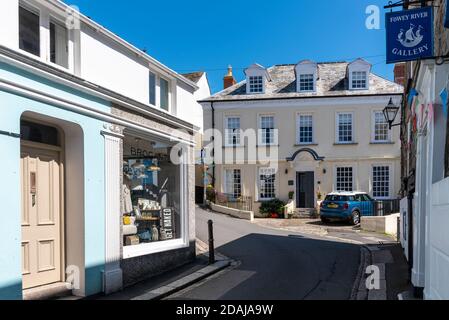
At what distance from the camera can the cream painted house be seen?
2423 centimetres

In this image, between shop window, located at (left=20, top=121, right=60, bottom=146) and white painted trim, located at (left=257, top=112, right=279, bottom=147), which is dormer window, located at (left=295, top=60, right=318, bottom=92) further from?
shop window, located at (left=20, top=121, right=60, bottom=146)

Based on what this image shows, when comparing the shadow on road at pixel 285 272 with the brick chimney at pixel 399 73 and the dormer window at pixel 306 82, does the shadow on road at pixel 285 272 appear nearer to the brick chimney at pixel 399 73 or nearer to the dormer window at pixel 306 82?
the dormer window at pixel 306 82

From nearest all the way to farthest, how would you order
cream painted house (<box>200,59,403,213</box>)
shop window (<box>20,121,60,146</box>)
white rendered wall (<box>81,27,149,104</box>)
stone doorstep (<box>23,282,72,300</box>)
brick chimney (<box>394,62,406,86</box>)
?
1. stone doorstep (<box>23,282,72,300</box>)
2. shop window (<box>20,121,60,146</box>)
3. white rendered wall (<box>81,27,149,104</box>)
4. cream painted house (<box>200,59,403,213</box>)
5. brick chimney (<box>394,62,406,86</box>)

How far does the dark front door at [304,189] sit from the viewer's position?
2473 centimetres

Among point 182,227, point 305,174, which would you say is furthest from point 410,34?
point 305,174

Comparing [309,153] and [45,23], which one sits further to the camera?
[309,153]

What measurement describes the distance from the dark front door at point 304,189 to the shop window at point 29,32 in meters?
20.0

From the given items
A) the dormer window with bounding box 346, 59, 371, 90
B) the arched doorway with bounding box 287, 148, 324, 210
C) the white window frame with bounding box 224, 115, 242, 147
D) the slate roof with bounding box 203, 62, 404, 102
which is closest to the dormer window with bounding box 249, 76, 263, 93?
the slate roof with bounding box 203, 62, 404, 102

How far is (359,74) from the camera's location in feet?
81.4

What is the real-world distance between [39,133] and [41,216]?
4.33ft

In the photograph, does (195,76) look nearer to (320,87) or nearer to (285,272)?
(320,87)

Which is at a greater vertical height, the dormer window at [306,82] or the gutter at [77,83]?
the dormer window at [306,82]

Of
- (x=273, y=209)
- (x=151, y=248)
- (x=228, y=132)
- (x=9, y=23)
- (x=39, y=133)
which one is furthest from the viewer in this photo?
(x=228, y=132)

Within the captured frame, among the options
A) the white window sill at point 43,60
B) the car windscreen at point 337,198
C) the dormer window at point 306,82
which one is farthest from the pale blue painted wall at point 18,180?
the dormer window at point 306,82
